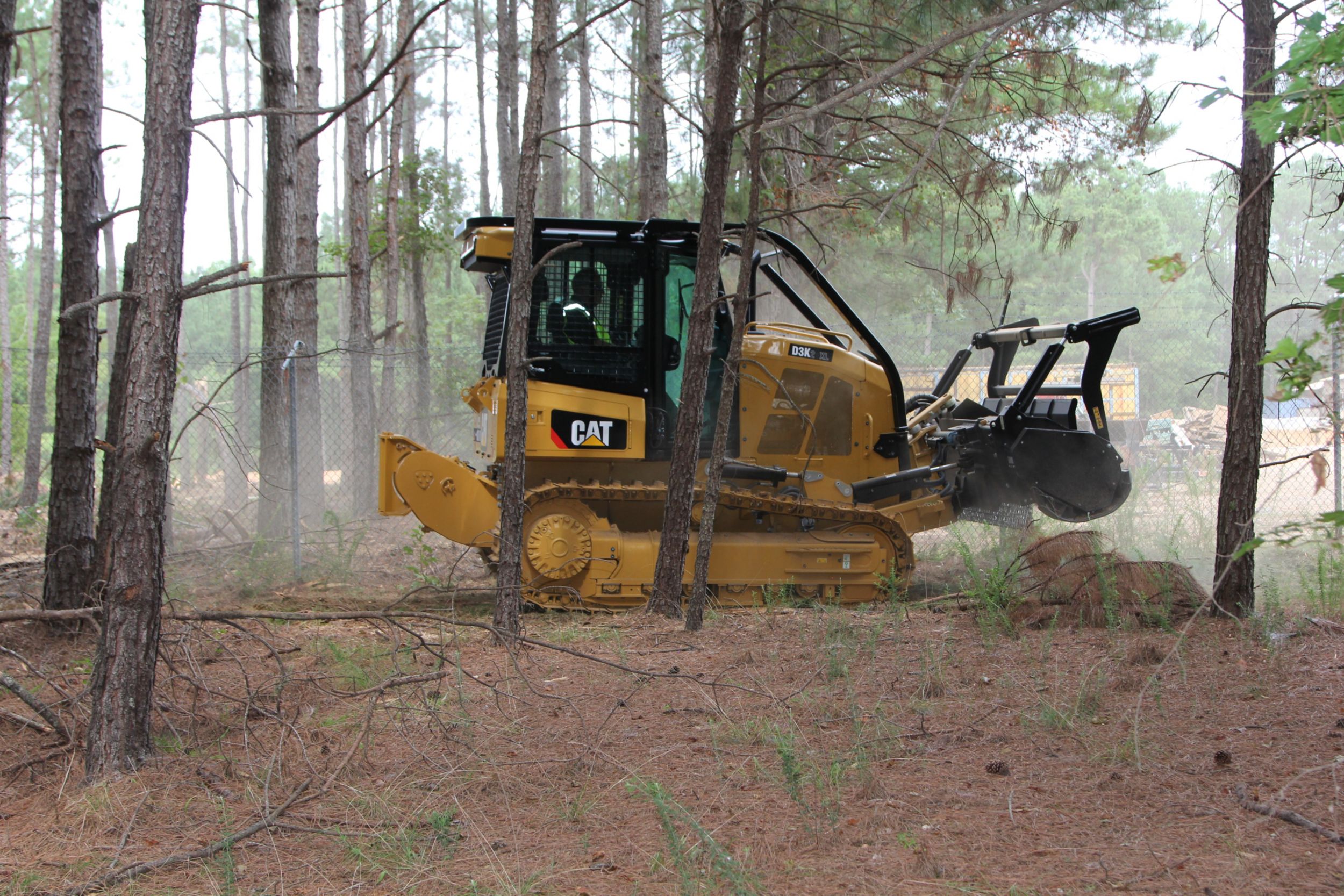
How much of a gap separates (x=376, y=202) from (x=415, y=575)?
1050 cm

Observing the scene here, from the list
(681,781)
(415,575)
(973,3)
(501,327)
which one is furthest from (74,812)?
(973,3)

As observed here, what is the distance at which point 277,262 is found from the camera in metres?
9.99

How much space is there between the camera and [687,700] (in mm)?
4879

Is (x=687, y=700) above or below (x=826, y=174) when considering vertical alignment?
below

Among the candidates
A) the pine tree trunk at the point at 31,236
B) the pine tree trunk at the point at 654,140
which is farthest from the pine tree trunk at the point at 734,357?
the pine tree trunk at the point at 31,236

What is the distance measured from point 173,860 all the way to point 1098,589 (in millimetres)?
5050

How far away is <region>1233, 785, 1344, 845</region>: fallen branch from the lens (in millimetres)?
2986

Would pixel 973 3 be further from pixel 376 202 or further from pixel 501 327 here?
pixel 376 202

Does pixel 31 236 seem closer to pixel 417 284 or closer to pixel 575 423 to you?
pixel 417 284

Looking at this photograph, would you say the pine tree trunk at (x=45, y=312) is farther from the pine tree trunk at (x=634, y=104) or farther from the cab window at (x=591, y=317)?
the pine tree trunk at (x=634, y=104)

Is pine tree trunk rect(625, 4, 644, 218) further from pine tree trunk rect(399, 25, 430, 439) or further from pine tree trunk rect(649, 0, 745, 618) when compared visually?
pine tree trunk rect(399, 25, 430, 439)

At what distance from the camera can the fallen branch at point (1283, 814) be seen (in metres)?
2.99

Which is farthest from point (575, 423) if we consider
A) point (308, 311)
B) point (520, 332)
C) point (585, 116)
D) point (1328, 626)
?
point (585, 116)

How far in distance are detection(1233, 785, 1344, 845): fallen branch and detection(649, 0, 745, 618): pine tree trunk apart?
142 inches
